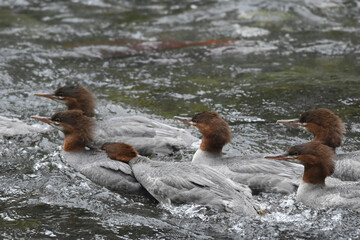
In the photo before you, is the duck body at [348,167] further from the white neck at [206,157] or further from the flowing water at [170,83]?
the white neck at [206,157]

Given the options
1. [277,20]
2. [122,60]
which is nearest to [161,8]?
[277,20]

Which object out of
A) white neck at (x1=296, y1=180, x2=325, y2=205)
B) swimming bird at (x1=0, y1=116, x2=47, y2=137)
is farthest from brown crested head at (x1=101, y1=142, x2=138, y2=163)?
white neck at (x1=296, y1=180, x2=325, y2=205)

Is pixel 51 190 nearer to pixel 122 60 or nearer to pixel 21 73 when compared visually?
pixel 21 73

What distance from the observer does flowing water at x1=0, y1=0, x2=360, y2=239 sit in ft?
19.4

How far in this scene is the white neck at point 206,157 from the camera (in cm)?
731

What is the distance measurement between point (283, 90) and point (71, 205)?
498cm

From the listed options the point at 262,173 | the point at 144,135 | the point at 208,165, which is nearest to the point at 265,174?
the point at 262,173

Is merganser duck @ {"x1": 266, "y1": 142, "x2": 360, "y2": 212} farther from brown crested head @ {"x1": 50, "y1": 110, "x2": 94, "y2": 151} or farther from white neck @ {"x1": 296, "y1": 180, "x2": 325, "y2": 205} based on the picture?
brown crested head @ {"x1": 50, "y1": 110, "x2": 94, "y2": 151}

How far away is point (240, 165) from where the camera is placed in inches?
276

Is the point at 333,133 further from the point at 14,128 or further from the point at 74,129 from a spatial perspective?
the point at 14,128

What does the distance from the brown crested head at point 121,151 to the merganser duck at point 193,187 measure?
29 centimetres

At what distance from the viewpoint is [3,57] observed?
11422 millimetres

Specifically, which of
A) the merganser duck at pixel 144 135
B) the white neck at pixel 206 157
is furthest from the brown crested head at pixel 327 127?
the merganser duck at pixel 144 135

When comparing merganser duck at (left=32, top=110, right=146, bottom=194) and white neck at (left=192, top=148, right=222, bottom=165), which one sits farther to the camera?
white neck at (left=192, top=148, right=222, bottom=165)
